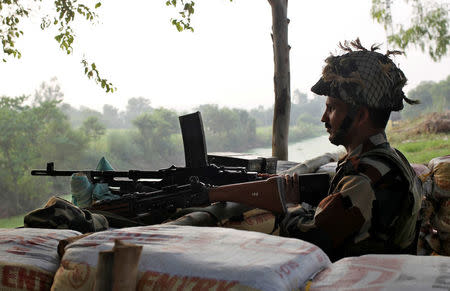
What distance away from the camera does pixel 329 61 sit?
4.92 ft

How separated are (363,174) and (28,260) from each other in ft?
3.19

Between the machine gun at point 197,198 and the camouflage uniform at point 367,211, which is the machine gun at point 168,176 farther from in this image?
the camouflage uniform at point 367,211

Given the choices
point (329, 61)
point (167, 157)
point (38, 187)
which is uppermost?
point (329, 61)

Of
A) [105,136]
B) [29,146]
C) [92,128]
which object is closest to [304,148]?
[105,136]

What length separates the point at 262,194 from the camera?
1621 mm

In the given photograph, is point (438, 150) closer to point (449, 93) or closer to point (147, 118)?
point (449, 93)

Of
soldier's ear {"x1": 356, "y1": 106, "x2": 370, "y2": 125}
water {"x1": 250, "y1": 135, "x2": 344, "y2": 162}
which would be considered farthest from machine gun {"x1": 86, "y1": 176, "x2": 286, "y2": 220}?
water {"x1": 250, "y1": 135, "x2": 344, "y2": 162}

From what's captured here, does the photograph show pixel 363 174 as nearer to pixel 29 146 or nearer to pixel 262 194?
pixel 262 194

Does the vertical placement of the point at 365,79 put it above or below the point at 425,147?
above

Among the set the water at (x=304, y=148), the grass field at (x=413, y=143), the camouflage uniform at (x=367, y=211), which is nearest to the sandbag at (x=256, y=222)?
the camouflage uniform at (x=367, y=211)

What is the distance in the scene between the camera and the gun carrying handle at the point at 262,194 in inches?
63.0

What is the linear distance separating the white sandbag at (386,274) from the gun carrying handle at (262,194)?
65 centimetres

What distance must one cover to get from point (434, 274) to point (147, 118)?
415 centimetres

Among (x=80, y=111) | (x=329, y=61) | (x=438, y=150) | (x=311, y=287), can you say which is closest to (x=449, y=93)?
(x=438, y=150)
